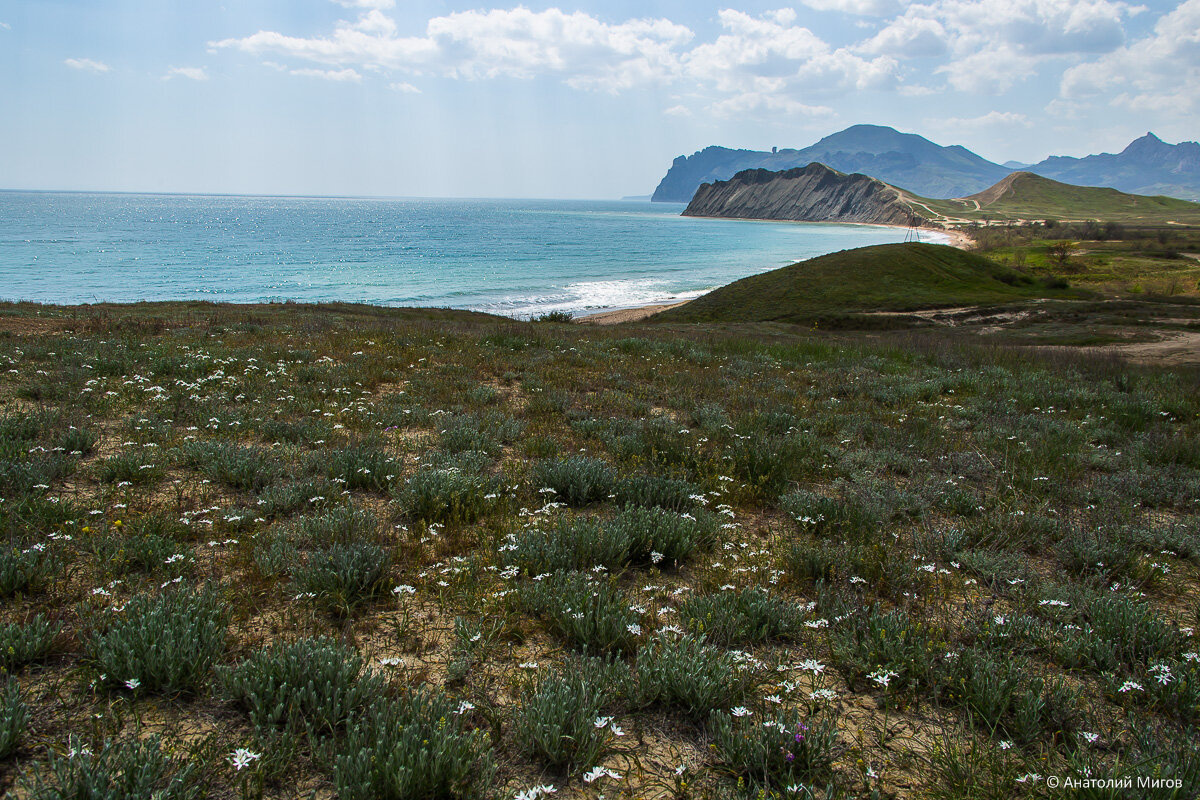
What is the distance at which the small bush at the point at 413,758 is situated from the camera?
238cm

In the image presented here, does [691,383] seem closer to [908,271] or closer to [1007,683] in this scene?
[1007,683]

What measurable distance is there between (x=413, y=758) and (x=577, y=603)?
4.53ft

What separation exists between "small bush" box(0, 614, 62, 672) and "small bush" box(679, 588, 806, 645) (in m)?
3.49

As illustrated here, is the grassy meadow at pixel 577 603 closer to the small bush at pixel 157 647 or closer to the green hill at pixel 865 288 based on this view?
the small bush at pixel 157 647

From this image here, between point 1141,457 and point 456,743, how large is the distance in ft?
29.2

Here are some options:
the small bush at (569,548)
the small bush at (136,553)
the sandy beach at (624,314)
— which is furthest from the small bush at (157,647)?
the sandy beach at (624,314)

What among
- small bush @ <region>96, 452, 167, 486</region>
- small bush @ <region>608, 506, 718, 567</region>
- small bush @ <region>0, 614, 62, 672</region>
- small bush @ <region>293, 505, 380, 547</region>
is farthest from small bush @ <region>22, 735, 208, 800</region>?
small bush @ <region>96, 452, 167, 486</region>

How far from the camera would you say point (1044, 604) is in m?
3.90

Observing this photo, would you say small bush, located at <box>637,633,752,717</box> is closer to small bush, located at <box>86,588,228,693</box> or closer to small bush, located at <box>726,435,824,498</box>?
small bush, located at <box>86,588,228,693</box>

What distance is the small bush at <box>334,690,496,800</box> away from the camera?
7.80 feet

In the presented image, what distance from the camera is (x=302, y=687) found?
293 cm

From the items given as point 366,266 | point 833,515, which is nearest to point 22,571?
point 833,515

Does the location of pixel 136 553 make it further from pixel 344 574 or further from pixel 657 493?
pixel 657 493

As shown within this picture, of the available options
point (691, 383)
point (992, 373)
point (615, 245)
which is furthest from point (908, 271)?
point (615, 245)
